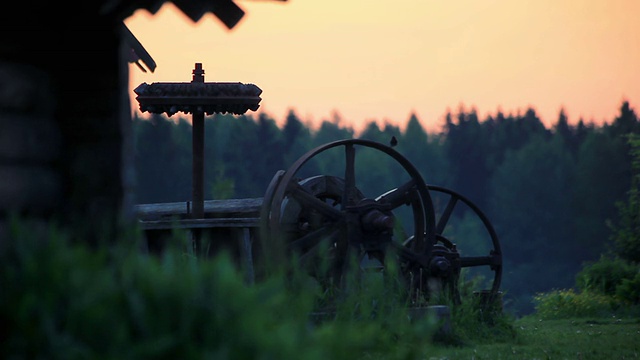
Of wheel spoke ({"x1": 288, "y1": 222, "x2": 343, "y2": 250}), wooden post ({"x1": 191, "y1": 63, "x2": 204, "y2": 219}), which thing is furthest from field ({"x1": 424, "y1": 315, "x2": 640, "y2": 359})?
wooden post ({"x1": 191, "y1": 63, "x2": 204, "y2": 219})

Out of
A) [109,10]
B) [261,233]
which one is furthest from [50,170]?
[261,233]

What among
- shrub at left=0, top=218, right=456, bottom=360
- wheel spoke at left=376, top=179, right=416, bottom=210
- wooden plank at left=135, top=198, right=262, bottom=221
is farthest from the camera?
wheel spoke at left=376, top=179, right=416, bottom=210

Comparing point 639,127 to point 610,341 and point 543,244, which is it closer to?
point 543,244

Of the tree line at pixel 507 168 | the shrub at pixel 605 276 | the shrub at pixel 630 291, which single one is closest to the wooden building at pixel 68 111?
the shrub at pixel 630 291

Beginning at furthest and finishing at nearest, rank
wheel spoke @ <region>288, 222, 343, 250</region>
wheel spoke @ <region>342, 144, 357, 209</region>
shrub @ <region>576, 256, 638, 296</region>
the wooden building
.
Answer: shrub @ <region>576, 256, 638, 296</region>, wheel spoke @ <region>342, 144, 357, 209</region>, wheel spoke @ <region>288, 222, 343, 250</region>, the wooden building

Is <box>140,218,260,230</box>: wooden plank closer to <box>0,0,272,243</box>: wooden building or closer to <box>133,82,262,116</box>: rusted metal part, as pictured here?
<box>133,82,262,116</box>: rusted metal part

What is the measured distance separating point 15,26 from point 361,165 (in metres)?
89.9

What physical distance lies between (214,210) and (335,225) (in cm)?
169

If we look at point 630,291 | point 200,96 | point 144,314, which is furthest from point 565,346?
point 144,314

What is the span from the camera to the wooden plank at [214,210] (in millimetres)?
12219

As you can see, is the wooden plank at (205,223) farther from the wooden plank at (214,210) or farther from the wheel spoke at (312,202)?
the wooden plank at (214,210)

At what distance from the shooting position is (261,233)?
11281mm

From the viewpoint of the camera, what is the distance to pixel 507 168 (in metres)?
80.6

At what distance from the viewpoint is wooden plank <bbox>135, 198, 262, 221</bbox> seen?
1222 cm
